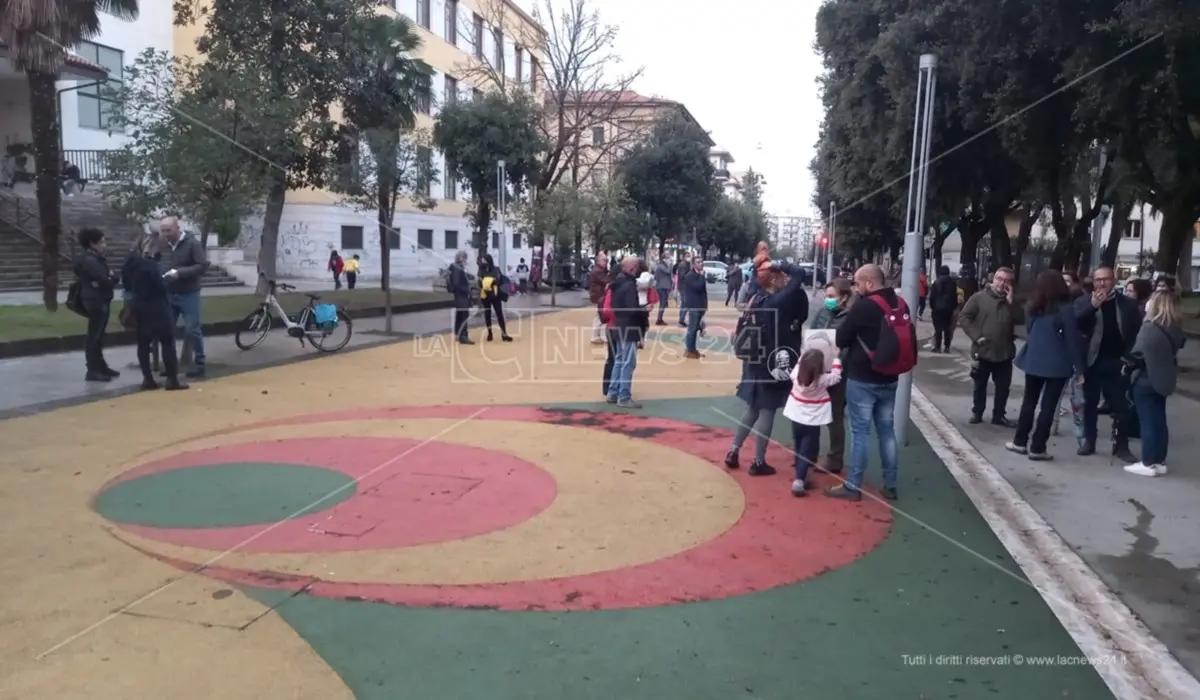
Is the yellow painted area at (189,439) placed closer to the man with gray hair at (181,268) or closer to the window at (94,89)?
the man with gray hair at (181,268)

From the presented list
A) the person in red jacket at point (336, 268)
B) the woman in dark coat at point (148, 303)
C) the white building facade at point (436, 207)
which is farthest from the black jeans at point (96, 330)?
the white building facade at point (436, 207)

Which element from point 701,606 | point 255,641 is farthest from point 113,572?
point 701,606

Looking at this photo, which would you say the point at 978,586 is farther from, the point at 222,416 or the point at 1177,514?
the point at 222,416

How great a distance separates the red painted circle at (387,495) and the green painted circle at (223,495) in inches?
5.4

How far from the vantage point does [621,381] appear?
11508 mm

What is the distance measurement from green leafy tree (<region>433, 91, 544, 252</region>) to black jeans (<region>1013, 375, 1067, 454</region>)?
88.5ft

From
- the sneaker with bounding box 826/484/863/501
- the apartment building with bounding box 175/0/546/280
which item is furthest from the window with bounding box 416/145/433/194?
the sneaker with bounding box 826/484/863/501

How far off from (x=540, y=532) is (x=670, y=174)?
4779cm

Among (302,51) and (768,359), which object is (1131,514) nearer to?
(768,359)

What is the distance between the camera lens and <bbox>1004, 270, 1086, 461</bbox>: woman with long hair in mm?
8594

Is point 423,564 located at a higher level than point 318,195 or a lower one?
lower

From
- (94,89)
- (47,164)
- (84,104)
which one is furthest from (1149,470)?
(84,104)

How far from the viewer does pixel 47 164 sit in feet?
62.3

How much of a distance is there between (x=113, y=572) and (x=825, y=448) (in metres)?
6.32
